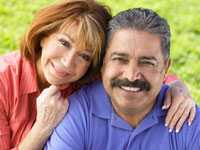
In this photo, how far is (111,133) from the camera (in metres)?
3.58

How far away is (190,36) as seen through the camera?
21.8 feet

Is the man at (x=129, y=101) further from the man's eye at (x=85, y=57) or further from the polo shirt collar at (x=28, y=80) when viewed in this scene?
the polo shirt collar at (x=28, y=80)

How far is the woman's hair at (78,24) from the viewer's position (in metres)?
3.59

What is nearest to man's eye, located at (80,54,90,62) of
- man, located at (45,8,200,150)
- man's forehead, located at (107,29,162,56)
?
man, located at (45,8,200,150)

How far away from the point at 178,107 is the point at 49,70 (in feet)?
2.47

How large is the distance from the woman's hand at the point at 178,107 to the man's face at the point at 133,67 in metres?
0.20

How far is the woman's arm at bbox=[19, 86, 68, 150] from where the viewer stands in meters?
3.63

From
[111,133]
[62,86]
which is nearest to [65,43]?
[62,86]

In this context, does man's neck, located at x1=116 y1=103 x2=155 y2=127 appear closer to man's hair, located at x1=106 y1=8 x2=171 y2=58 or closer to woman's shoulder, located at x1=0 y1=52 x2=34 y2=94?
man's hair, located at x1=106 y1=8 x2=171 y2=58

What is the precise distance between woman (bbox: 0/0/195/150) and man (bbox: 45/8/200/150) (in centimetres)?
8

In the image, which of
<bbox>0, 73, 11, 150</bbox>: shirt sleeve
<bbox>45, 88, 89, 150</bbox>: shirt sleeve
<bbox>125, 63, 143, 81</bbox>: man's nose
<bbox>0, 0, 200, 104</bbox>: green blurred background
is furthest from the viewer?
<bbox>0, 0, 200, 104</bbox>: green blurred background

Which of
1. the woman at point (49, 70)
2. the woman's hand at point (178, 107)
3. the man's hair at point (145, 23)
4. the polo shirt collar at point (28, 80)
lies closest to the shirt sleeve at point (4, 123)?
the woman at point (49, 70)

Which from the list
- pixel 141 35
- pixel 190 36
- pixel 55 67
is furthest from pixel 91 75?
pixel 190 36

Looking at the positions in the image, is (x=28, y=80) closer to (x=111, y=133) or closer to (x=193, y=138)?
(x=111, y=133)
